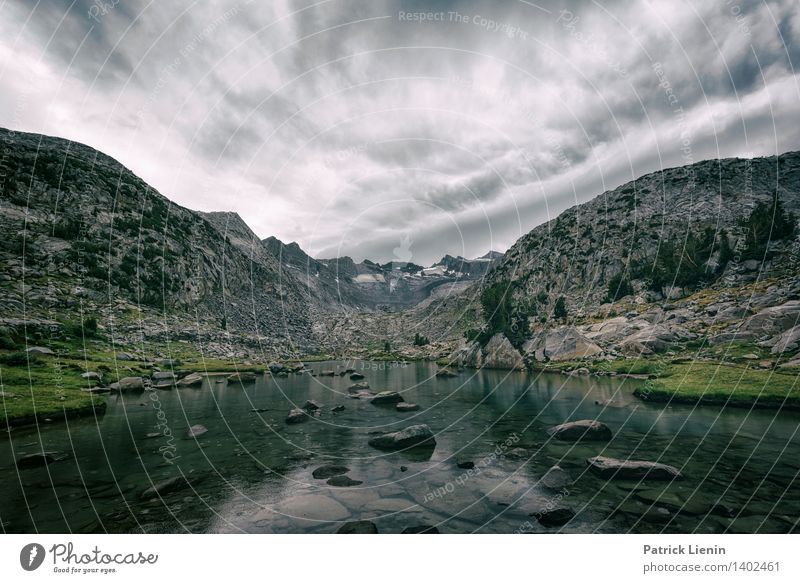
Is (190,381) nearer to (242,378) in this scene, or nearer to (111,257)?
(242,378)

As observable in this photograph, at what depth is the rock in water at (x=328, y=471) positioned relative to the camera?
581 inches

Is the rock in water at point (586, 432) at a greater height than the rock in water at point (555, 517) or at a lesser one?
lesser

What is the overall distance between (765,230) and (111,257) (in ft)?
520

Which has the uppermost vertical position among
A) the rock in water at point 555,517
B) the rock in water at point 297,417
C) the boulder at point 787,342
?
the boulder at point 787,342

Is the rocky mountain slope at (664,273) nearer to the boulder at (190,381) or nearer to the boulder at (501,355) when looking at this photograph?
the boulder at (501,355)

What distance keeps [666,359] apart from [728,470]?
1350 inches

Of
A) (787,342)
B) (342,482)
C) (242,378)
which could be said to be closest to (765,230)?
(787,342)

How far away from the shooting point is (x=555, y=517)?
1062 centimetres

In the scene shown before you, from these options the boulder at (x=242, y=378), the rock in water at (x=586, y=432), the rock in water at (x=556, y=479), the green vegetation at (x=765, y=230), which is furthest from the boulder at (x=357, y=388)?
the green vegetation at (x=765, y=230)

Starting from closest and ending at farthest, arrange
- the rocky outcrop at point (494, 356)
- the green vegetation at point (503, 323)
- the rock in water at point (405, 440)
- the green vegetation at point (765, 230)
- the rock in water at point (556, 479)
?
the rock in water at point (556, 479), the rock in water at point (405, 440), the rocky outcrop at point (494, 356), the green vegetation at point (765, 230), the green vegetation at point (503, 323)

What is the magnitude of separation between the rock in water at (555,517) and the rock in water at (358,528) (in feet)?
17.7

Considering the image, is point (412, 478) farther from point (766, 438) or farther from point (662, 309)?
point (662, 309)

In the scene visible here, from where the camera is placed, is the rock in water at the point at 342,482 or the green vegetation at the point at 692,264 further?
the green vegetation at the point at 692,264
